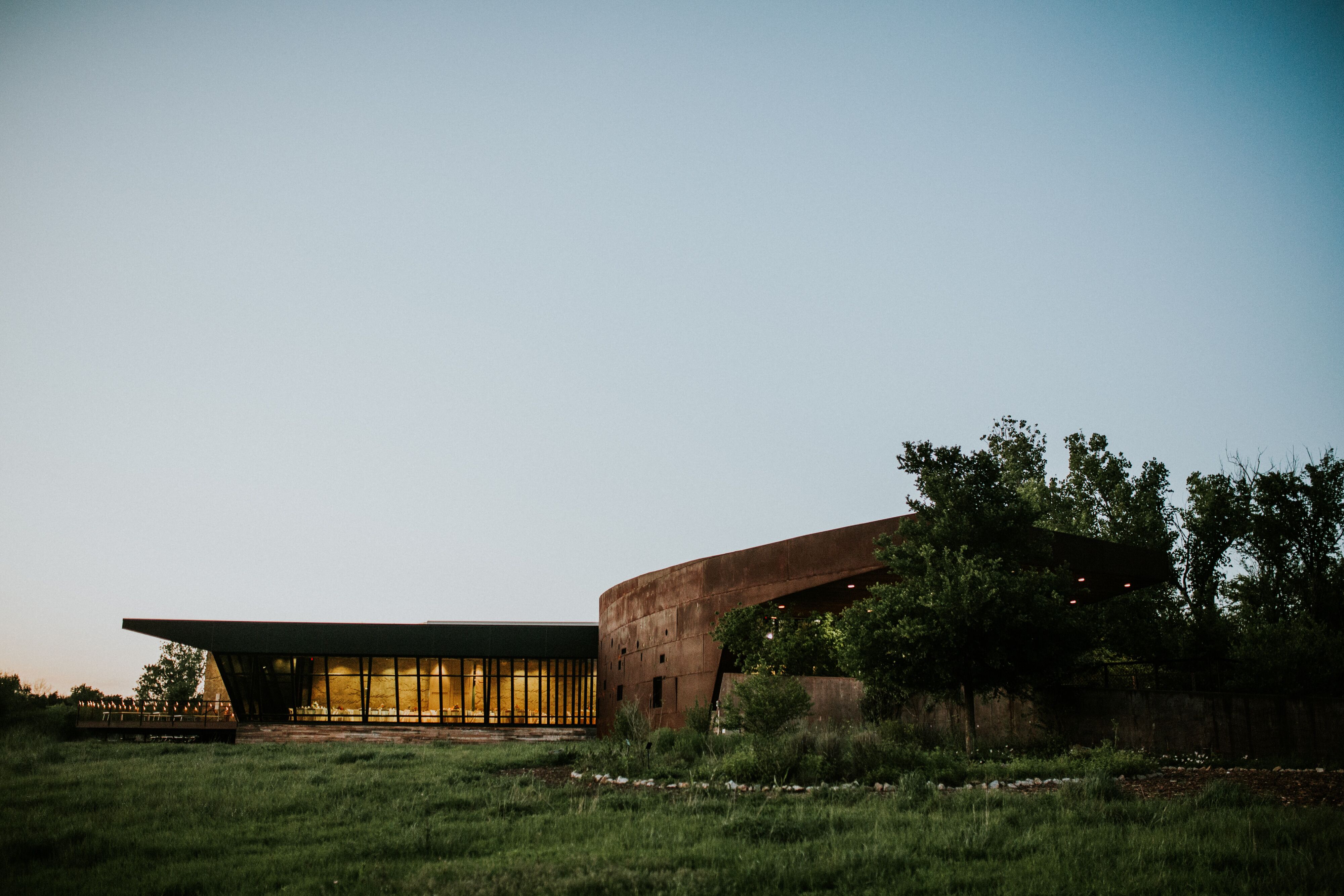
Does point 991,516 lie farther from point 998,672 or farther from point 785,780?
point 785,780

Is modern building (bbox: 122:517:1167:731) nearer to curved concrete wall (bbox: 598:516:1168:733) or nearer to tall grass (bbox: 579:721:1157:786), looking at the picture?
curved concrete wall (bbox: 598:516:1168:733)

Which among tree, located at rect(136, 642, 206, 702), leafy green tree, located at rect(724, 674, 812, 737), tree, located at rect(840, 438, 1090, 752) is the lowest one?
tree, located at rect(136, 642, 206, 702)

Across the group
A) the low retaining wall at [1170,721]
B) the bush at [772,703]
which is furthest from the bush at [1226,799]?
the bush at [772,703]

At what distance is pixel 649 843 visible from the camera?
9.20 metres

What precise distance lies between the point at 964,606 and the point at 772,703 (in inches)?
163

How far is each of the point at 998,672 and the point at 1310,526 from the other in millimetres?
29005

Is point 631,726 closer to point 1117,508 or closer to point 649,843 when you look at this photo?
point 649,843

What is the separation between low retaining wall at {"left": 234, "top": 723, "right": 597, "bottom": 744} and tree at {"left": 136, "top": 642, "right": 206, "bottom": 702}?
57.0 meters

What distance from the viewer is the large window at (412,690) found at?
133ft

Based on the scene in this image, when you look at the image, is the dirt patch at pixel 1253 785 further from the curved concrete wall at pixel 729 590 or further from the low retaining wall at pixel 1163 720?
the curved concrete wall at pixel 729 590

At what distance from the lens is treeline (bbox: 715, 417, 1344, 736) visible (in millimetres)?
16922

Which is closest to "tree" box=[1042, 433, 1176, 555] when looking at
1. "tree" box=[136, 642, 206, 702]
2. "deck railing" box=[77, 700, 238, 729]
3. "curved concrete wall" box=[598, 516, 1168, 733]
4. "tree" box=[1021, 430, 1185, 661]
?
"tree" box=[1021, 430, 1185, 661]

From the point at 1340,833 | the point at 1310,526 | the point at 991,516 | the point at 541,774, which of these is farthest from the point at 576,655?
the point at 1340,833

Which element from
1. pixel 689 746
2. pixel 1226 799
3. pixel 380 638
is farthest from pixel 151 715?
pixel 1226 799
